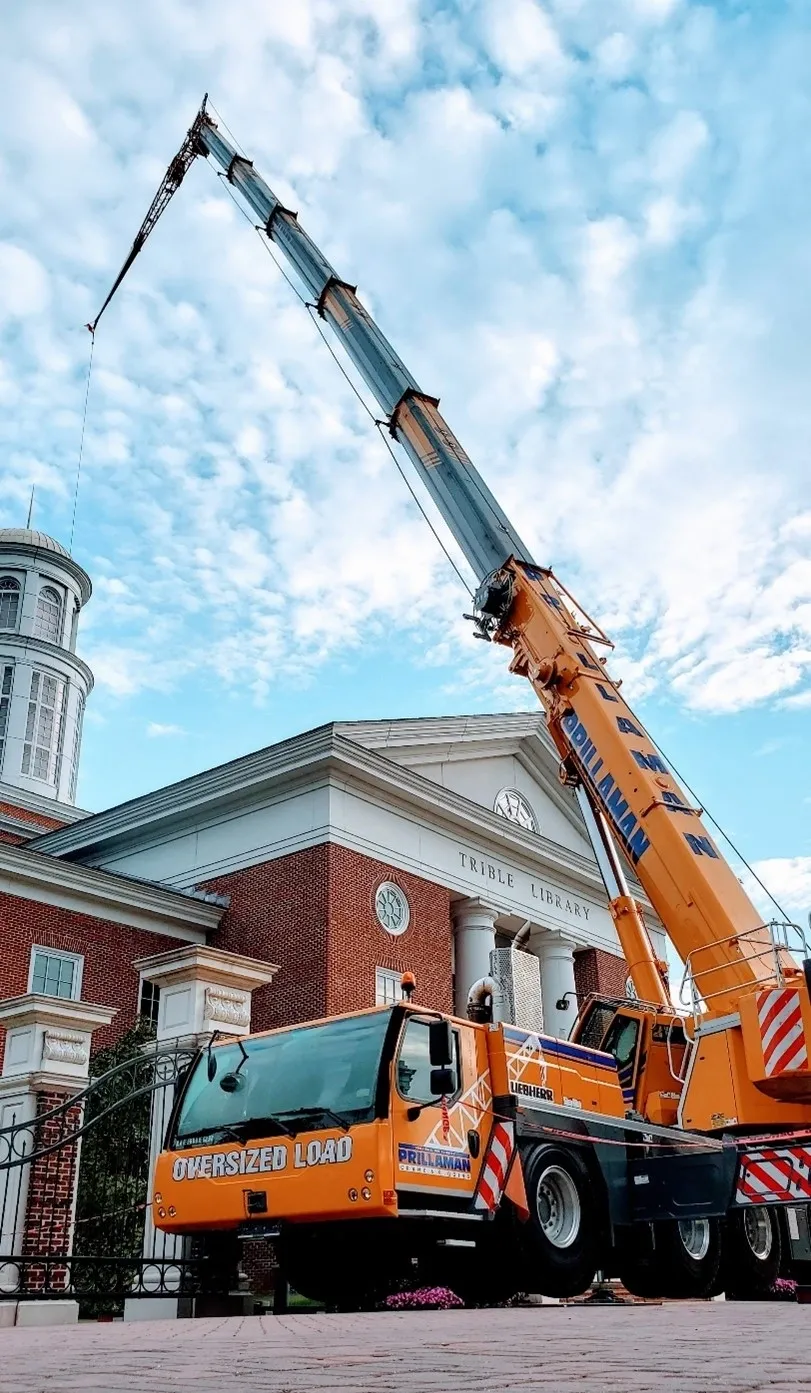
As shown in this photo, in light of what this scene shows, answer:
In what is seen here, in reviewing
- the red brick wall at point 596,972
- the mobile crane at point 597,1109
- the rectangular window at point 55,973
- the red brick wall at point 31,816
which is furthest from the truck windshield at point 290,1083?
the red brick wall at point 31,816

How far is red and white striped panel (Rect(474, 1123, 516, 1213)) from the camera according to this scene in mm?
9891

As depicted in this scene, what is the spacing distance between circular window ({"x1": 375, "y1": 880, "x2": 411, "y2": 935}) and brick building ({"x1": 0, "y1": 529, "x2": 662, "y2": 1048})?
5 cm

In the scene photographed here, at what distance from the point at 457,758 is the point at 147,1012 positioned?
895 cm

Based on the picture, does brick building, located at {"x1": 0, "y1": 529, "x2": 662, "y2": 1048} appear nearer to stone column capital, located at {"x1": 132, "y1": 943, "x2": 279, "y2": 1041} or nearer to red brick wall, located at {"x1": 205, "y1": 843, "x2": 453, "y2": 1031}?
red brick wall, located at {"x1": 205, "y1": 843, "x2": 453, "y2": 1031}

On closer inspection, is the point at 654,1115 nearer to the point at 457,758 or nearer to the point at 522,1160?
the point at 522,1160

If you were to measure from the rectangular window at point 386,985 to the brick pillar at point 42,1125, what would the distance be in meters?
12.4

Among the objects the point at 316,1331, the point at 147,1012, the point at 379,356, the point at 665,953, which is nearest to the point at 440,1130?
the point at 316,1331

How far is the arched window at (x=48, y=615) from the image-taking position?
140 feet

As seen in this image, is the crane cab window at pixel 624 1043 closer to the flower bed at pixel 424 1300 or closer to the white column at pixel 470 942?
the flower bed at pixel 424 1300

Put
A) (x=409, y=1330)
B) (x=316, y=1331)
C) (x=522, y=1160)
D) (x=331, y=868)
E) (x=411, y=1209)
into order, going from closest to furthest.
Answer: (x=409, y=1330) < (x=316, y=1331) < (x=411, y=1209) < (x=522, y=1160) < (x=331, y=868)

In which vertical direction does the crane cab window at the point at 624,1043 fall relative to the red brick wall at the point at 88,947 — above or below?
below

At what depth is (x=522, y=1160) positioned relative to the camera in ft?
33.8

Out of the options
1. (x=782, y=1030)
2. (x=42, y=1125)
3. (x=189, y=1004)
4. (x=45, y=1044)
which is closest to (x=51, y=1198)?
(x=42, y=1125)

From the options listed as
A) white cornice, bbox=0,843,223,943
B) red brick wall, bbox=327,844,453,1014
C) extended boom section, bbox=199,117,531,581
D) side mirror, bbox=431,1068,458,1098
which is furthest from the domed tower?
side mirror, bbox=431,1068,458,1098
